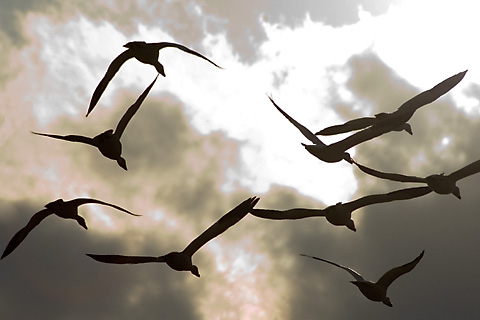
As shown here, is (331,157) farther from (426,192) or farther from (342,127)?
(426,192)

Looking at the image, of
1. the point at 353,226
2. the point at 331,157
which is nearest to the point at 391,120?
the point at 331,157

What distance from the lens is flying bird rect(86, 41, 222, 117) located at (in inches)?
363

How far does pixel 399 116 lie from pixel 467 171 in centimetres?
148

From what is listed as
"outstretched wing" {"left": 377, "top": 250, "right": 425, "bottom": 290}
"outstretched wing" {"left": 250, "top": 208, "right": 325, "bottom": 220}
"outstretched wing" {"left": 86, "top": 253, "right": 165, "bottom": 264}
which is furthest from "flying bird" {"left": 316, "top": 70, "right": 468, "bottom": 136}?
"outstretched wing" {"left": 86, "top": 253, "right": 165, "bottom": 264}

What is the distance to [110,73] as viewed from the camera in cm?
966

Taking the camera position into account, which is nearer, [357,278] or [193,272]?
[193,272]

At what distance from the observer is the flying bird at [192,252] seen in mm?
8648

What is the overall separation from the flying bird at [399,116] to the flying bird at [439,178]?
824 mm

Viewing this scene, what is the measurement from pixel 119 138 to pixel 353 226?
4689mm

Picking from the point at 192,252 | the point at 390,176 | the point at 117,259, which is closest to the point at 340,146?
the point at 390,176

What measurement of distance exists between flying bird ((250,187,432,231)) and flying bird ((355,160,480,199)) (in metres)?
0.21

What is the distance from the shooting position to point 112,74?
970 cm

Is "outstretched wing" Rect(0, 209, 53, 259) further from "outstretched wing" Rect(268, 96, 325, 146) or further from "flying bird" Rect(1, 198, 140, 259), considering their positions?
"outstretched wing" Rect(268, 96, 325, 146)

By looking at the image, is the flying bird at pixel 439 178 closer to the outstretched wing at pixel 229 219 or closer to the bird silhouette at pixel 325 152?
the bird silhouette at pixel 325 152
